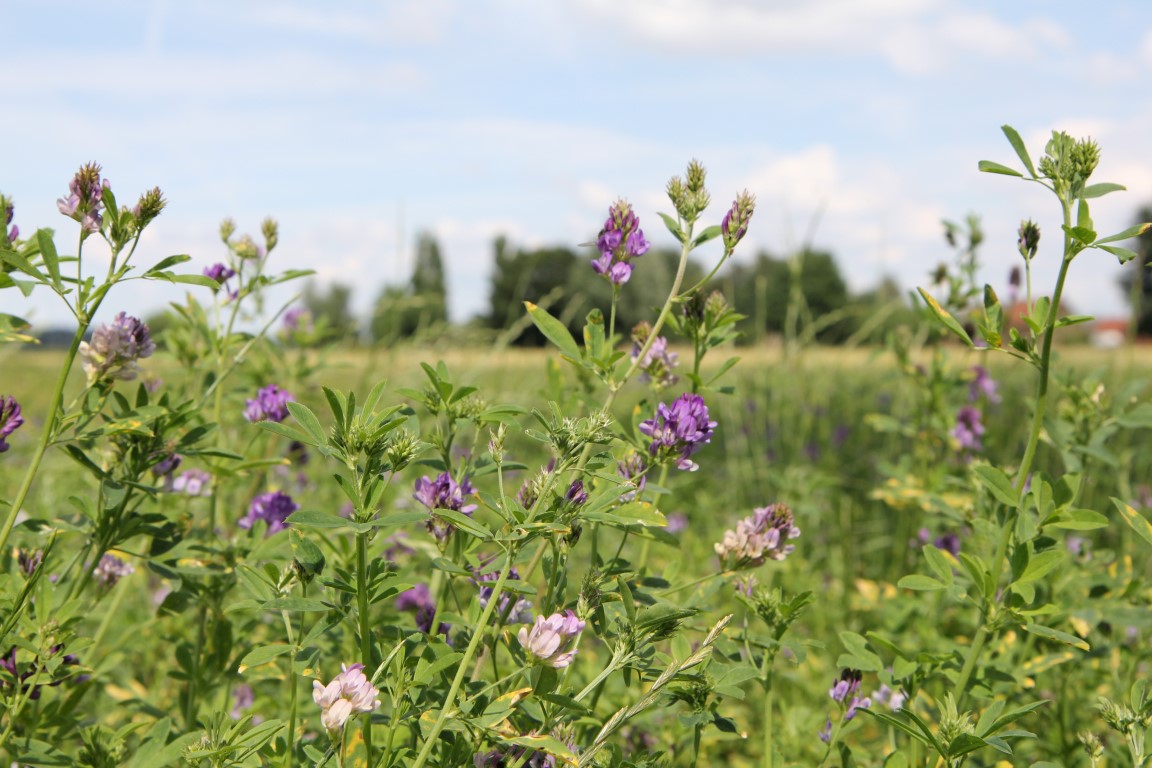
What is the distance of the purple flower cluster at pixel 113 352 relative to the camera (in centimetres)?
166

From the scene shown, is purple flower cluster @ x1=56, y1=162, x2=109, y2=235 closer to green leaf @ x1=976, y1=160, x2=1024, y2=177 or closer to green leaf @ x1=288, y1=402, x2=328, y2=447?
green leaf @ x1=288, y1=402, x2=328, y2=447

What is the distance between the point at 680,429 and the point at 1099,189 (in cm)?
78

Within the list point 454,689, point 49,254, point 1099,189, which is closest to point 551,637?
point 454,689

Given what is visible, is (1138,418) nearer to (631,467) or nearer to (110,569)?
(631,467)

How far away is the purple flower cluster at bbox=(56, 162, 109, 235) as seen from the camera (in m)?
1.49

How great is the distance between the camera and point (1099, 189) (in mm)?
1586

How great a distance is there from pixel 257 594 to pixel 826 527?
3.84 meters

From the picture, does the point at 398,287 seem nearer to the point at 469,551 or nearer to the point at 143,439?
the point at 143,439

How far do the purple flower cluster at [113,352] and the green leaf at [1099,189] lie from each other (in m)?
1.57

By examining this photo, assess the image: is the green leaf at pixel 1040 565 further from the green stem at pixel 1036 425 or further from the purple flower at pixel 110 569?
the purple flower at pixel 110 569

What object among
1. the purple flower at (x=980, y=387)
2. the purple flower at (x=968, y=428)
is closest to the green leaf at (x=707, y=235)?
the purple flower at (x=968, y=428)

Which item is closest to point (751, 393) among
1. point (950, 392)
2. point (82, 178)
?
point (950, 392)

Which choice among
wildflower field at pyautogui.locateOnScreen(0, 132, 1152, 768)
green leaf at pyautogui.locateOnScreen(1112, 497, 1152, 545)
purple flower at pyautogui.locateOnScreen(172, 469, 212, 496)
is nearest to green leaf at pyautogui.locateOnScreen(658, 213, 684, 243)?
wildflower field at pyautogui.locateOnScreen(0, 132, 1152, 768)

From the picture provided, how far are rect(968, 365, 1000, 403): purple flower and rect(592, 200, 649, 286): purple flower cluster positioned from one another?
1.90 m
